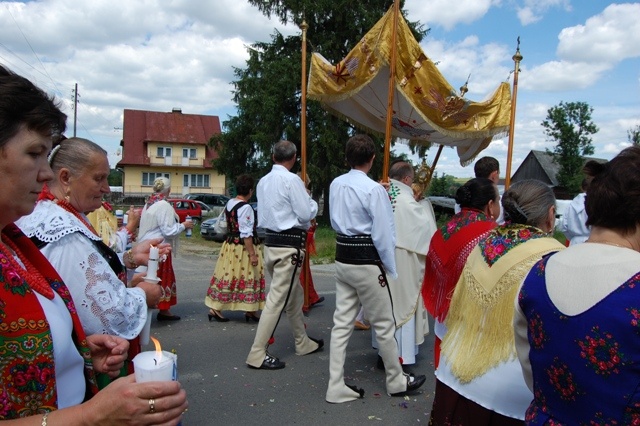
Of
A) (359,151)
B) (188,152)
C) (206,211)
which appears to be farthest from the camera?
(188,152)

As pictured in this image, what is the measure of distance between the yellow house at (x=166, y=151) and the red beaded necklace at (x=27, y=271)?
43230mm

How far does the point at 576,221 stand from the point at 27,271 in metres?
5.80

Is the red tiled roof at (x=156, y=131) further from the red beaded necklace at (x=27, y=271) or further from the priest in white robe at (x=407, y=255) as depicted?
the red beaded necklace at (x=27, y=271)

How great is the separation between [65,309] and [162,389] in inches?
18.3

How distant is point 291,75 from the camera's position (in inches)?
858

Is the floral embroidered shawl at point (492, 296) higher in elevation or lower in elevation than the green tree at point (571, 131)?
lower

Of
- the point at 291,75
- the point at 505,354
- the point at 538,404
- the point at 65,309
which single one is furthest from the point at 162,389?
the point at 291,75

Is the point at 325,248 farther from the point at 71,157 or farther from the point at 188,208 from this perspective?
the point at 71,157

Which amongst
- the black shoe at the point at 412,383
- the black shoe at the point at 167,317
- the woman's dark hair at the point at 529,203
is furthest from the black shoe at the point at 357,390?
the black shoe at the point at 167,317

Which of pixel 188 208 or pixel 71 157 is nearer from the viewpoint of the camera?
pixel 71 157

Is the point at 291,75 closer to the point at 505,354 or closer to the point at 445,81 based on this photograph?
the point at 445,81

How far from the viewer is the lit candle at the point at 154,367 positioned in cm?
121

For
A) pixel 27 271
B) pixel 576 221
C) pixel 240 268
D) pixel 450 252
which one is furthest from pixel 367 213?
pixel 576 221

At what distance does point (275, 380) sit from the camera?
4.53 m
